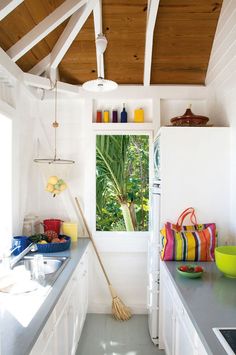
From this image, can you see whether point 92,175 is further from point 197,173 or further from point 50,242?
point 197,173

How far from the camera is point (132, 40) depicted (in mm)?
2922

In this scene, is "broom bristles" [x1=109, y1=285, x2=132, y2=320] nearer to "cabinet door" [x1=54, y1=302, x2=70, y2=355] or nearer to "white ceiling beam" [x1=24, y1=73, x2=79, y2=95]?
"cabinet door" [x1=54, y1=302, x2=70, y2=355]

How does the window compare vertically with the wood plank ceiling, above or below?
below

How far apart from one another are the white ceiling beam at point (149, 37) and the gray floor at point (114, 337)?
254cm

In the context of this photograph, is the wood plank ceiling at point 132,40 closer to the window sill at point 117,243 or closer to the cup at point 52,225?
the cup at point 52,225

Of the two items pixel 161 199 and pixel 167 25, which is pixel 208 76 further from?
pixel 161 199

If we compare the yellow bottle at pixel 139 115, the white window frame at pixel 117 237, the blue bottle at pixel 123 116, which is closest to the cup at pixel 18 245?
the white window frame at pixel 117 237

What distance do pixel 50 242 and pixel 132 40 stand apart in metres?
2.10

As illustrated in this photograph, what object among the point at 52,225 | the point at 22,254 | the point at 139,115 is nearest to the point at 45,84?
the point at 139,115

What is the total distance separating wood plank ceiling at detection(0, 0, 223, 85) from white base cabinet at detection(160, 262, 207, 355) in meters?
2.09

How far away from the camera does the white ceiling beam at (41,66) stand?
306 centimetres

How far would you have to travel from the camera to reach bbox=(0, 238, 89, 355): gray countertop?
4.02ft

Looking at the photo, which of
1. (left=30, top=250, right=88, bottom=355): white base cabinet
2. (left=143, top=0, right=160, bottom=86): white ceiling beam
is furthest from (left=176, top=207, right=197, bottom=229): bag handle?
(left=143, top=0, right=160, bottom=86): white ceiling beam

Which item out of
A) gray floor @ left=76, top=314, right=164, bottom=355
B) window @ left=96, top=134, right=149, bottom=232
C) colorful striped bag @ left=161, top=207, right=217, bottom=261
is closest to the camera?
Answer: colorful striped bag @ left=161, top=207, right=217, bottom=261
